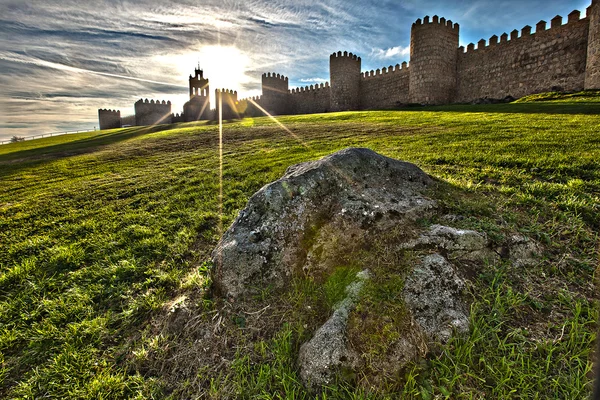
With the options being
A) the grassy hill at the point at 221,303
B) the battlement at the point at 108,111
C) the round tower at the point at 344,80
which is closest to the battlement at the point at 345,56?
the round tower at the point at 344,80

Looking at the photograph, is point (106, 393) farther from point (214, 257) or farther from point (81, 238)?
point (81, 238)

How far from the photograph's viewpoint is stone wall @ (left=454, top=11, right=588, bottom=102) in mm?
20984

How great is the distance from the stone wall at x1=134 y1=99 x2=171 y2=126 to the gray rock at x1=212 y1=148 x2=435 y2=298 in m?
57.9

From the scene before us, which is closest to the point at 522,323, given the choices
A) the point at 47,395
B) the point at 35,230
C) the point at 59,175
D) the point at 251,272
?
the point at 251,272

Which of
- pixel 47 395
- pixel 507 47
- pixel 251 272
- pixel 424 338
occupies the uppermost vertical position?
pixel 507 47

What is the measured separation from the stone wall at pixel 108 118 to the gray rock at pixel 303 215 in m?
66.3

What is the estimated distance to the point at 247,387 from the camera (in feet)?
7.27

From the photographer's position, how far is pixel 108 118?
5644 cm

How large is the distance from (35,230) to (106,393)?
5380mm

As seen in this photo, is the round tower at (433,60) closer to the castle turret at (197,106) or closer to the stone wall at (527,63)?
the stone wall at (527,63)

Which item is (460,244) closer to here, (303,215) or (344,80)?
(303,215)

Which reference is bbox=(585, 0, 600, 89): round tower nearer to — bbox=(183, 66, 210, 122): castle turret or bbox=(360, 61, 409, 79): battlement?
bbox=(360, 61, 409, 79): battlement

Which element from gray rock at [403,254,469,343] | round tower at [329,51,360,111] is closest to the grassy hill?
gray rock at [403,254,469,343]

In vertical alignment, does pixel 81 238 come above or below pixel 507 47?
below
